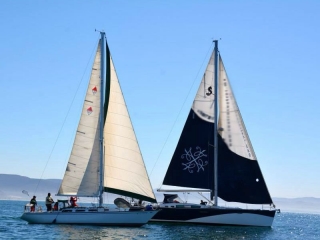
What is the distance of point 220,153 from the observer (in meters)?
51.2

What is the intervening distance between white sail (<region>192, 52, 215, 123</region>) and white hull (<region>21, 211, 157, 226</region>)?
9955mm

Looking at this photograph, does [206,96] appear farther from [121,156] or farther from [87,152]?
[87,152]

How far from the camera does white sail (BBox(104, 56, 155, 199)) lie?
148ft

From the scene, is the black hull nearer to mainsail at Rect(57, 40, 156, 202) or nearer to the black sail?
the black sail

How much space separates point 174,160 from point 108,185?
8173 millimetres

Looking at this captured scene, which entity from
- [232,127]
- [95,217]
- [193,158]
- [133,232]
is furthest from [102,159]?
[232,127]

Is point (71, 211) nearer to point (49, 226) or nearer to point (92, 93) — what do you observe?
point (49, 226)

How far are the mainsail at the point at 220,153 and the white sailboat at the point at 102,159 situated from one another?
21.4 ft

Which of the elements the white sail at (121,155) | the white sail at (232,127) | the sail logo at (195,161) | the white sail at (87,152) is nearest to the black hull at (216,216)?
the sail logo at (195,161)

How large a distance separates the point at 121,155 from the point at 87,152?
7.66 ft

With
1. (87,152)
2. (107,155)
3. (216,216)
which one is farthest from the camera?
(216,216)

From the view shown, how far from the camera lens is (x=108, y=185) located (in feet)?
149

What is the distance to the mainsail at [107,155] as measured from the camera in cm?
4509

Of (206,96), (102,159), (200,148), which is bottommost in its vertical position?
(102,159)
